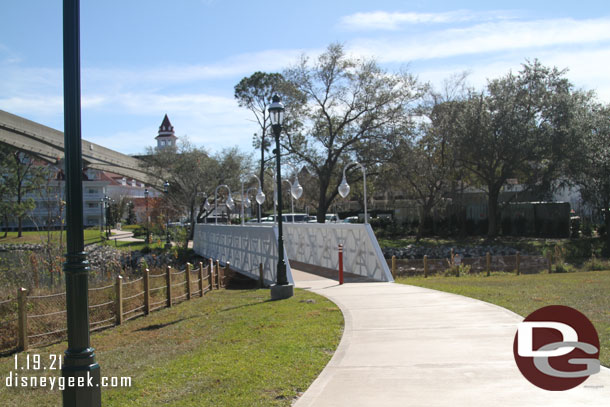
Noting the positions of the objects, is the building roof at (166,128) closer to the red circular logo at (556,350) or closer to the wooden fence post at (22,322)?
the wooden fence post at (22,322)

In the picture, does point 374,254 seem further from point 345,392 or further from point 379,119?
point 379,119

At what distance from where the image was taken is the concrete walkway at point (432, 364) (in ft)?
16.9

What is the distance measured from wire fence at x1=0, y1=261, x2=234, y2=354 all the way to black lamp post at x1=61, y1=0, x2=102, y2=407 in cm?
615

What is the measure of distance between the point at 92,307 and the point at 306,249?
12.3m

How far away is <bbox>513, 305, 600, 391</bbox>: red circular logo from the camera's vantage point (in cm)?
566

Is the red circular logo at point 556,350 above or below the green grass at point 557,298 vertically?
above

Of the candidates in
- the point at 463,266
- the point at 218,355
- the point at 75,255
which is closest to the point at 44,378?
the point at 218,355

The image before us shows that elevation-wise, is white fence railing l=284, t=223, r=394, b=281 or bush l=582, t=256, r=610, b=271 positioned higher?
white fence railing l=284, t=223, r=394, b=281

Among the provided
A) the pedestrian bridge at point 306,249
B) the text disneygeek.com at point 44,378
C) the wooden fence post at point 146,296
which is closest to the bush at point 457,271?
the pedestrian bridge at point 306,249

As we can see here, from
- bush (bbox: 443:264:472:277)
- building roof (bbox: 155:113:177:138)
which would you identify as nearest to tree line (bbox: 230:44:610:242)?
bush (bbox: 443:264:472:277)

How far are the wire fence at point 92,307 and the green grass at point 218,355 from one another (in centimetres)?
51

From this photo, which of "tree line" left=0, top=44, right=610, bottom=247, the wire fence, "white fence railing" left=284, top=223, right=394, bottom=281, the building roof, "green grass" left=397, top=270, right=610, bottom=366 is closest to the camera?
"green grass" left=397, top=270, right=610, bottom=366

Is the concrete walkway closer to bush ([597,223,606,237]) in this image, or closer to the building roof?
bush ([597,223,606,237])

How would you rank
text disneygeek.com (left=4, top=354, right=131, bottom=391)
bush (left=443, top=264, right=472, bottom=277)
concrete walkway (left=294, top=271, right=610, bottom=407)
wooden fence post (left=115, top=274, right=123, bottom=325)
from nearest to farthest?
text disneygeek.com (left=4, top=354, right=131, bottom=391), concrete walkway (left=294, top=271, right=610, bottom=407), wooden fence post (left=115, top=274, right=123, bottom=325), bush (left=443, top=264, right=472, bottom=277)
